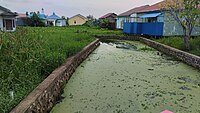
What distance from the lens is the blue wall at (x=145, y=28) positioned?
11768mm

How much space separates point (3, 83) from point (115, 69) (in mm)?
3319

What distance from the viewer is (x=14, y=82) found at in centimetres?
289

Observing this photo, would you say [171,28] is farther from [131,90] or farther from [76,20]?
[76,20]

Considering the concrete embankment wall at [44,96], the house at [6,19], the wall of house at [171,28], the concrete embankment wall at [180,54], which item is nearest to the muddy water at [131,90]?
the concrete embankment wall at [44,96]

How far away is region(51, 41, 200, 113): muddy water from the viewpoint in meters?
3.05

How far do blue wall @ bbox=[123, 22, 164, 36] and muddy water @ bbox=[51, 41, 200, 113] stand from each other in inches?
253

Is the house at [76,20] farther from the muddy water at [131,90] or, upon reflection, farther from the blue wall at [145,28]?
the muddy water at [131,90]

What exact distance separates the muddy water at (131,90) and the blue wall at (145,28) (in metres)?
6.42

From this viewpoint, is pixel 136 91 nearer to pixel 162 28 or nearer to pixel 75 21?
pixel 162 28

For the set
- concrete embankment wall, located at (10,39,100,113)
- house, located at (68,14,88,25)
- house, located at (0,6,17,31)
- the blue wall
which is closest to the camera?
concrete embankment wall, located at (10,39,100,113)

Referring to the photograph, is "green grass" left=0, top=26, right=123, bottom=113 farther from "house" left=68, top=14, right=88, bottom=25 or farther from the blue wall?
"house" left=68, top=14, right=88, bottom=25

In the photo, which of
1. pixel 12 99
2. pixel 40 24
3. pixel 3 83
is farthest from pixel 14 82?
pixel 40 24

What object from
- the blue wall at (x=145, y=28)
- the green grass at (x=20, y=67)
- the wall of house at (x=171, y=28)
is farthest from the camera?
the blue wall at (x=145, y=28)

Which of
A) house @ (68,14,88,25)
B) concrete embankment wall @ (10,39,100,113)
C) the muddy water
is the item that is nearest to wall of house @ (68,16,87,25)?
house @ (68,14,88,25)
